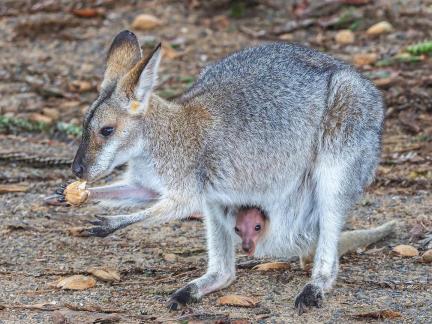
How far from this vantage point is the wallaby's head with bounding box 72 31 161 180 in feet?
16.4

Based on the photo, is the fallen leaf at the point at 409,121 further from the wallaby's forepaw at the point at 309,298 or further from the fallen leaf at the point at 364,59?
the wallaby's forepaw at the point at 309,298

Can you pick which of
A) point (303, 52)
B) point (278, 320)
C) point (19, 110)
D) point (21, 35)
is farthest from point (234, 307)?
point (21, 35)

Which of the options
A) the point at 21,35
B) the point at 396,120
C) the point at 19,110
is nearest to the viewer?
the point at 396,120

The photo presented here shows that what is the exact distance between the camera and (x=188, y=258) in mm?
5895

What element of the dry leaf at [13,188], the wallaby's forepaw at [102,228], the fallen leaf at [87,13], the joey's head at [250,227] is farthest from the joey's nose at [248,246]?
the fallen leaf at [87,13]

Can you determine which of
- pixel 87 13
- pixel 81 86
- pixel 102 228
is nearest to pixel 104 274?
pixel 102 228

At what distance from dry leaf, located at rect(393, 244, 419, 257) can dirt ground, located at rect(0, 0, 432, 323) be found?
0.06 metres

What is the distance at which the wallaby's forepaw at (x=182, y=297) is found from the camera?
16.6ft

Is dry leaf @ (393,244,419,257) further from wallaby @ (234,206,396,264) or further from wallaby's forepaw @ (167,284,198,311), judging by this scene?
wallaby's forepaw @ (167,284,198,311)

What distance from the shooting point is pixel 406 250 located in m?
5.75

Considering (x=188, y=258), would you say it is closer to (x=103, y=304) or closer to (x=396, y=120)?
(x=103, y=304)

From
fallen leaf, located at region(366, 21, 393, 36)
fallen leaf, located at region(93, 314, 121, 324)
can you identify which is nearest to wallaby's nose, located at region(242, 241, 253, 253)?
fallen leaf, located at region(93, 314, 121, 324)

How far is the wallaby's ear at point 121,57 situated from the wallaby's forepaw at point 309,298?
1466 millimetres

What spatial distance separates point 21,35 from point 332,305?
5775 millimetres
